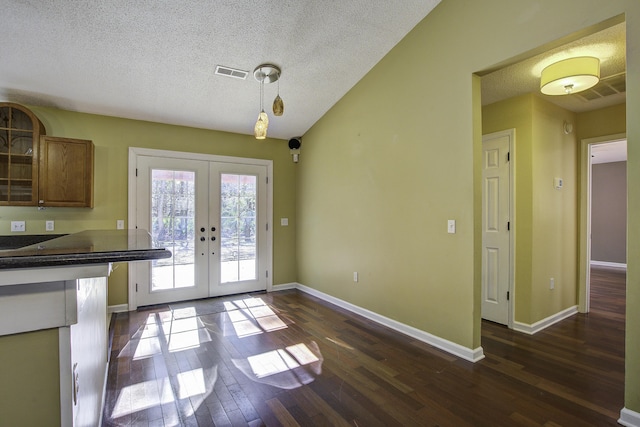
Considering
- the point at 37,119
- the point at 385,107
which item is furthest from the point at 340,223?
the point at 37,119

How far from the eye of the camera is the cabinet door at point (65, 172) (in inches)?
133

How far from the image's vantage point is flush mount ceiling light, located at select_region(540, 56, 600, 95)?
257cm

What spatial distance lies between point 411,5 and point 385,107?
971 mm

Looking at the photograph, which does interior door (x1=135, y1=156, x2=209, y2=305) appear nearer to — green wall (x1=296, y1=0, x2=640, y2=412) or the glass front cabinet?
the glass front cabinet

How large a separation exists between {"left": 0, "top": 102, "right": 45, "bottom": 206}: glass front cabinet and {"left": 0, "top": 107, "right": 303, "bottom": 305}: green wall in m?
0.21

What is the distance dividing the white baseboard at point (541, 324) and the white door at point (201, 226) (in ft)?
11.5

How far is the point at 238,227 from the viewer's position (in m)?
4.82

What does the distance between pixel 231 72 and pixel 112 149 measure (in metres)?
1.90

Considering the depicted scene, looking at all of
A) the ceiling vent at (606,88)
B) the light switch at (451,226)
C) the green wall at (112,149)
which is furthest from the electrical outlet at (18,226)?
the ceiling vent at (606,88)

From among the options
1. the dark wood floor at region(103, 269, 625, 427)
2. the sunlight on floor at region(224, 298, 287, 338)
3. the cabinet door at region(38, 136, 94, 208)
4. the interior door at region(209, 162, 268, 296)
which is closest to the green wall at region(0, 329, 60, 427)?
the dark wood floor at region(103, 269, 625, 427)

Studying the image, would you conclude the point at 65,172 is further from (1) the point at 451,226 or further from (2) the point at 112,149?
(1) the point at 451,226

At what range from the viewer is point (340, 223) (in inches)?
170

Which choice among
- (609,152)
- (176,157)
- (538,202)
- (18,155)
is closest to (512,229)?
(538,202)

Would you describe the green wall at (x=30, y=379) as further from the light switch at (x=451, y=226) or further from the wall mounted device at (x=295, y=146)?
the wall mounted device at (x=295, y=146)
